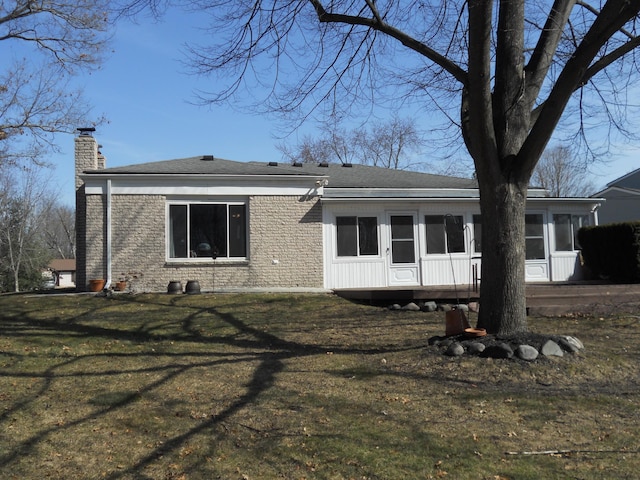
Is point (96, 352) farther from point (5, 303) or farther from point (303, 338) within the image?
point (5, 303)

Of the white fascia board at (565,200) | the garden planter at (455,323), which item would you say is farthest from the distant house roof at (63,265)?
the garden planter at (455,323)

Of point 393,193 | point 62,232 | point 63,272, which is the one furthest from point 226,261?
point 62,232

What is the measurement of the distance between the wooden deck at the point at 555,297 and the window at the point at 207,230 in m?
3.35

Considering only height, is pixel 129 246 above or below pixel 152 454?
above

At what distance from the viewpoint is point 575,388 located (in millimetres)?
5945

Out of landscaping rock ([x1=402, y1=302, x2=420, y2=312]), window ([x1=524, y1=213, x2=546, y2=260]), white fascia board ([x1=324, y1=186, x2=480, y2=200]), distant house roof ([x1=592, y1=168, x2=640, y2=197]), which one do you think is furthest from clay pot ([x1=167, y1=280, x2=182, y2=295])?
distant house roof ([x1=592, y1=168, x2=640, y2=197])

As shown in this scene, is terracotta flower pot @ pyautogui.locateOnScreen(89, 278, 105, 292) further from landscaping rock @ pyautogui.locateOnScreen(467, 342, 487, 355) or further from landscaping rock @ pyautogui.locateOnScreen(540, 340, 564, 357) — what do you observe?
landscaping rock @ pyautogui.locateOnScreen(540, 340, 564, 357)

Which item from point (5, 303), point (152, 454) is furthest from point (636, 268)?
point (5, 303)

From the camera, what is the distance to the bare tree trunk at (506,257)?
7246 mm

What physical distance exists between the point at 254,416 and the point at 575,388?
11.8 feet

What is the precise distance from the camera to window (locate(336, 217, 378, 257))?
51.3ft

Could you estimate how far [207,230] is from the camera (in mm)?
15055

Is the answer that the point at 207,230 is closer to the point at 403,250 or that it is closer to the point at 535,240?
the point at 403,250

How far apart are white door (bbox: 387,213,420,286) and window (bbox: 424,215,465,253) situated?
0.53 m
